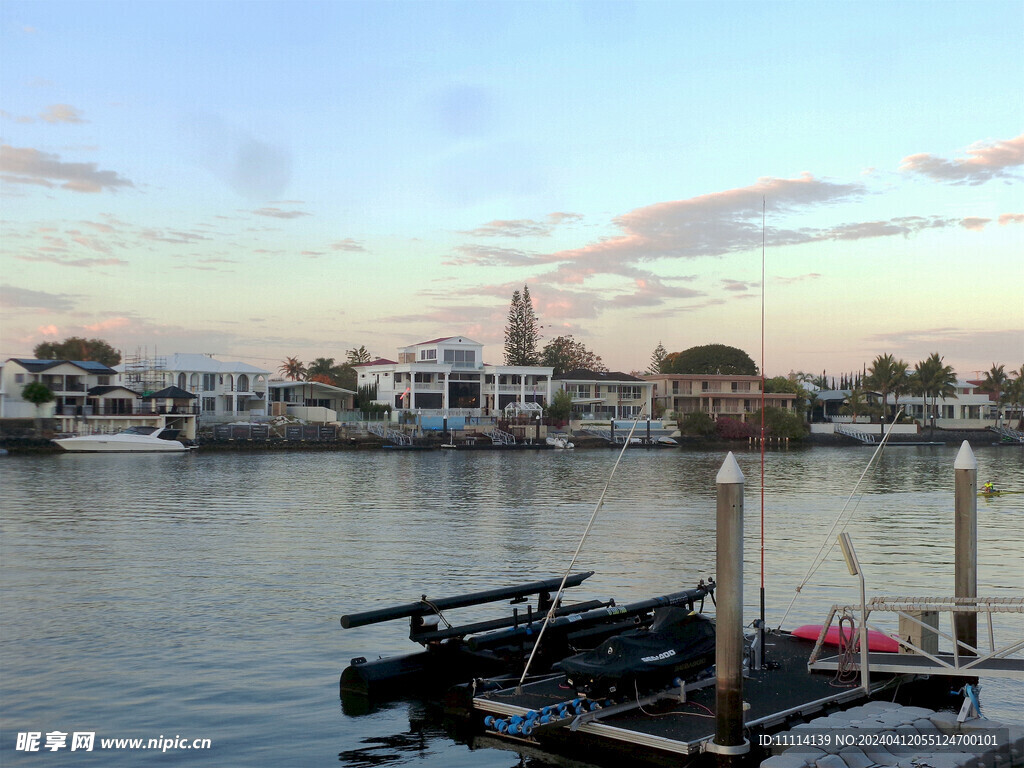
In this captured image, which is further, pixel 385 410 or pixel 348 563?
pixel 385 410

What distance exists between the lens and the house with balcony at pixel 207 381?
103875 mm

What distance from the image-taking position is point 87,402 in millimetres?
96125

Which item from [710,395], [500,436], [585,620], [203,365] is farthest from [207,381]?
[585,620]

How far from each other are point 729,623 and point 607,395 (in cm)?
11572

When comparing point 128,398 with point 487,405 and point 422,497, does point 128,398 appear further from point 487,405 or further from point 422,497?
point 422,497

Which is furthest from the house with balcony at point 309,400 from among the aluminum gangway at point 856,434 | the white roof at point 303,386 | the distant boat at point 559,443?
the aluminum gangway at point 856,434

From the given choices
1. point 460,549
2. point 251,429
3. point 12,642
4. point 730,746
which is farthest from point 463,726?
point 251,429

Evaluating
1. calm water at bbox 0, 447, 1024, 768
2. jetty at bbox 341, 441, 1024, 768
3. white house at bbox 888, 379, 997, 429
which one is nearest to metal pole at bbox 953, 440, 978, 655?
jetty at bbox 341, 441, 1024, 768

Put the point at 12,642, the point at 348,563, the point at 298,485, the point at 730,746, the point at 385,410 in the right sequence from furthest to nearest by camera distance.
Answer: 1. the point at 385,410
2. the point at 298,485
3. the point at 348,563
4. the point at 12,642
5. the point at 730,746

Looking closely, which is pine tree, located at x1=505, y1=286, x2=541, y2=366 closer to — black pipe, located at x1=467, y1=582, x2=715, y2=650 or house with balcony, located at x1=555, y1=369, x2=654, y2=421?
house with balcony, located at x1=555, y1=369, x2=654, y2=421

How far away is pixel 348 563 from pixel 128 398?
77.3 m

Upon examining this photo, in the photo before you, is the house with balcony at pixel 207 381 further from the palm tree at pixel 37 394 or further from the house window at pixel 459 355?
the house window at pixel 459 355

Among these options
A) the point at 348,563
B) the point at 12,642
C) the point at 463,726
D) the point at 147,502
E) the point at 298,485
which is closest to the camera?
the point at 463,726

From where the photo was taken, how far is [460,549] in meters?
29.8
